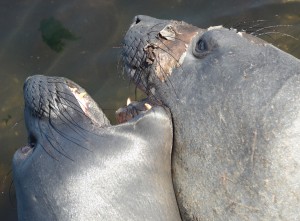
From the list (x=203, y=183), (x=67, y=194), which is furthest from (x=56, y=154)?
(x=203, y=183)

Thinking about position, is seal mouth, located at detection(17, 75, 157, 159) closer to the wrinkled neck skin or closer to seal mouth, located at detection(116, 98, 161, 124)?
seal mouth, located at detection(116, 98, 161, 124)

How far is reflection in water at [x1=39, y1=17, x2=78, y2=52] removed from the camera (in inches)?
322

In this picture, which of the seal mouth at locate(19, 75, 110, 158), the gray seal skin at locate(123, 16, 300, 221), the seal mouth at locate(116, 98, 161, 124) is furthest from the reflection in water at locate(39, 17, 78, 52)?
the gray seal skin at locate(123, 16, 300, 221)

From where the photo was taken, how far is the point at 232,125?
3750 mm

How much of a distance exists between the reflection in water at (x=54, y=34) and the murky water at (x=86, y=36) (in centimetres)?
1

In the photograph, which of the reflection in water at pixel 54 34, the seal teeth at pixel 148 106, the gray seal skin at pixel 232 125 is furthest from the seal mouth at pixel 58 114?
the reflection in water at pixel 54 34

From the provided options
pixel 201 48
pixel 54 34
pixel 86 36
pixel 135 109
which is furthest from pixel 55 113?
pixel 54 34

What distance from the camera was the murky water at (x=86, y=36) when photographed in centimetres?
775

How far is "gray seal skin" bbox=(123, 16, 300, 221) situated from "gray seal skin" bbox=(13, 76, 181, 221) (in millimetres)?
145

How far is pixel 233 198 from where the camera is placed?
3.73 meters

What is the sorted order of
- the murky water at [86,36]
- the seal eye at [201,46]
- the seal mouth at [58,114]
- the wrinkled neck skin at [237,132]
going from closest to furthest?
the wrinkled neck skin at [237,132] → the seal mouth at [58,114] → the seal eye at [201,46] → the murky water at [86,36]

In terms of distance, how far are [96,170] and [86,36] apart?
470 cm

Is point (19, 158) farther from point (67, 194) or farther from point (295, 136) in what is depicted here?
point (295, 136)

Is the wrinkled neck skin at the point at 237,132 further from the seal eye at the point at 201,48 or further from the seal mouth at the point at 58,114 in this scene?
the seal mouth at the point at 58,114
